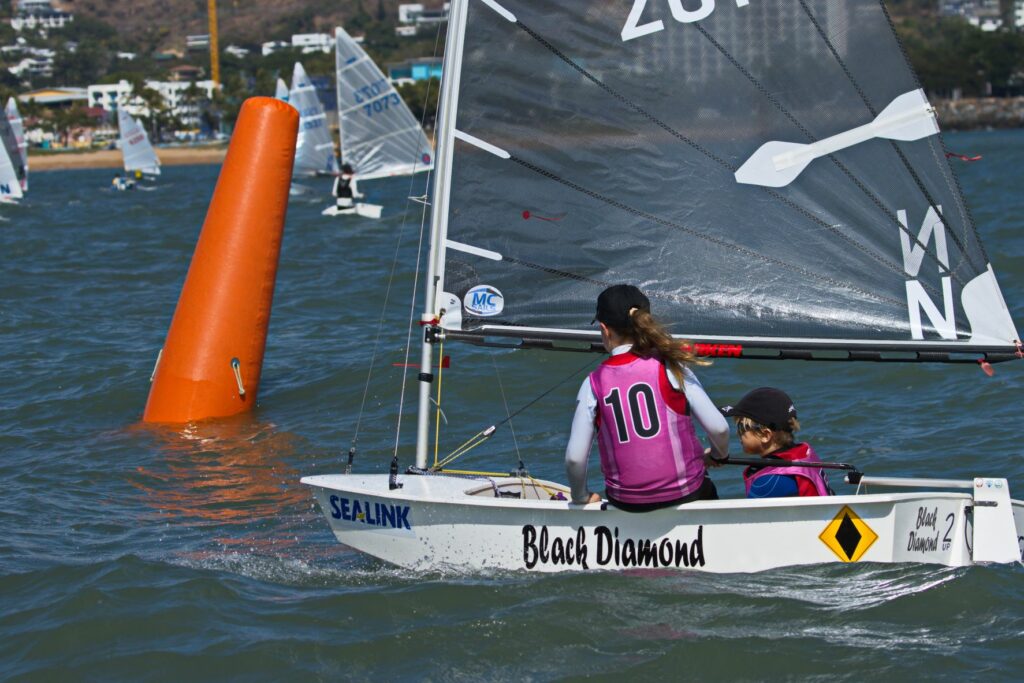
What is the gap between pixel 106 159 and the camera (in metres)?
82.2

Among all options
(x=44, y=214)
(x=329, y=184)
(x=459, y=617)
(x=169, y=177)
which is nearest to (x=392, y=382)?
(x=459, y=617)

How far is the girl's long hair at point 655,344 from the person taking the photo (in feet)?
15.4

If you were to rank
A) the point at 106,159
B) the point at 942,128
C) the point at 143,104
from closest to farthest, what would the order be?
the point at 106,159
the point at 942,128
the point at 143,104

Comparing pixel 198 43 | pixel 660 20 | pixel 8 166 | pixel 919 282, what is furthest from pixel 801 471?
pixel 198 43

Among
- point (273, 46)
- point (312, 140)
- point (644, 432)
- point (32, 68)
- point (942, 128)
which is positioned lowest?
point (644, 432)

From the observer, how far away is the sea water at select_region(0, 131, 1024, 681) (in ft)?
15.3

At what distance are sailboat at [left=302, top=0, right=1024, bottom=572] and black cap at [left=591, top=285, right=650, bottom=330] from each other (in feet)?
3.25

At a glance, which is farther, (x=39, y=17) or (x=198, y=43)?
(x=39, y=17)

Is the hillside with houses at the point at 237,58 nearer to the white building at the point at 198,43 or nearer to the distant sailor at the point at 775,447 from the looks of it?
the white building at the point at 198,43

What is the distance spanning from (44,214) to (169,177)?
955 inches

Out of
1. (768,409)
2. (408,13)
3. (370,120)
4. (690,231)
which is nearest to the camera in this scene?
(768,409)

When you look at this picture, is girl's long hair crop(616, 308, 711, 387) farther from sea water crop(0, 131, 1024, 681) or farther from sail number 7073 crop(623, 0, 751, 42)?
sail number 7073 crop(623, 0, 751, 42)

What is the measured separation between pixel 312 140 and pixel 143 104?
80507 millimetres

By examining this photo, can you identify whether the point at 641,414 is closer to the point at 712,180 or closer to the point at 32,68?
the point at 712,180
